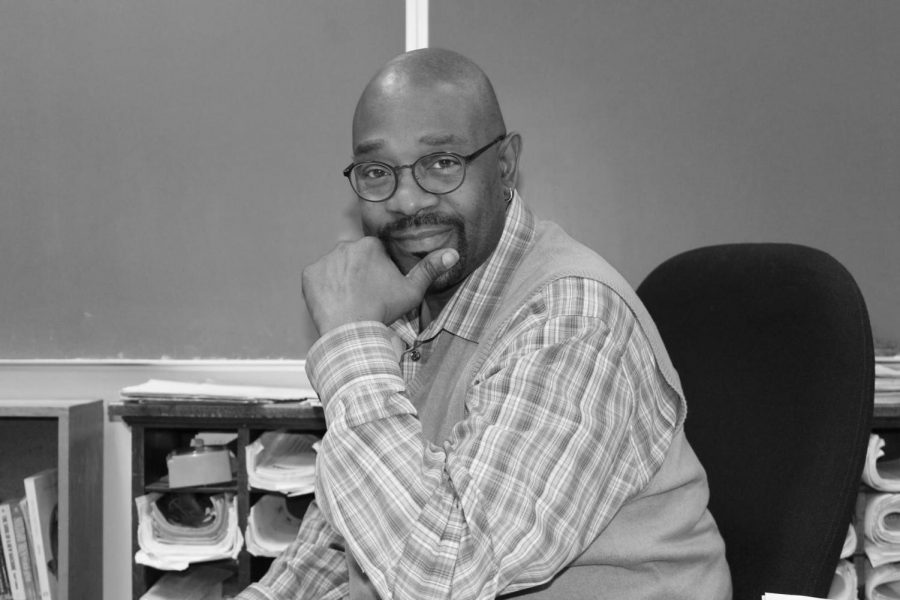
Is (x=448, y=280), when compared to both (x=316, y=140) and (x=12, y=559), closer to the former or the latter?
(x=316, y=140)

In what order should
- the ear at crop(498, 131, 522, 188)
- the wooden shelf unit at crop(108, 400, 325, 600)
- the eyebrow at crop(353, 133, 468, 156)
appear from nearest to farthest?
the eyebrow at crop(353, 133, 468, 156)
the ear at crop(498, 131, 522, 188)
the wooden shelf unit at crop(108, 400, 325, 600)

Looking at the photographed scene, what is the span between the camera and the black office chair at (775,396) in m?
0.82

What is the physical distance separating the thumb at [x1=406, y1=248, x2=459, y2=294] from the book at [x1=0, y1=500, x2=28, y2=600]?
49.3 inches

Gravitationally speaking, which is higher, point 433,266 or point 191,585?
point 433,266

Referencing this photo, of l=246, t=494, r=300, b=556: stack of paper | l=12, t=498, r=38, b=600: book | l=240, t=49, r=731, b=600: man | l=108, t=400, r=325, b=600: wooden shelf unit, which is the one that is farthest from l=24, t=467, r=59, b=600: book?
l=240, t=49, r=731, b=600: man

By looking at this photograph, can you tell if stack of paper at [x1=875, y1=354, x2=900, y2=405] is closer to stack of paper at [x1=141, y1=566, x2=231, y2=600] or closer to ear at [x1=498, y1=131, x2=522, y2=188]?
ear at [x1=498, y1=131, x2=522, y2=188]

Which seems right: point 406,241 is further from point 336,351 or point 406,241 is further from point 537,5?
point 537,5

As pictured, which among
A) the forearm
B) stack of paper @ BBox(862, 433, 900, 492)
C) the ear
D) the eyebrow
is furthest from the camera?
stack of paper @ BBox(862, 433, 900, 492)

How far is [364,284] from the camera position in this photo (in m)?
1.02

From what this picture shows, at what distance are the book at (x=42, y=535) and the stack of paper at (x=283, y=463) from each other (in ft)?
1.64

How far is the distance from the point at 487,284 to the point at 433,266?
8cm

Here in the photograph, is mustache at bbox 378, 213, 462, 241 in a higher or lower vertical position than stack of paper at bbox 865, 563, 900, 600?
higher

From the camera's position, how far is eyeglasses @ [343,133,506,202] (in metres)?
1.09

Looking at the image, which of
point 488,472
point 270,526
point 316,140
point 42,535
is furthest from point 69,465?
point 488,472
